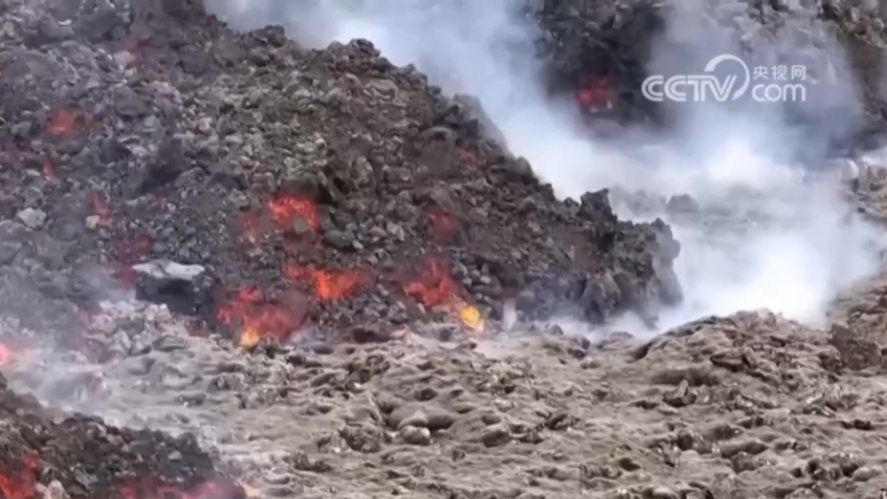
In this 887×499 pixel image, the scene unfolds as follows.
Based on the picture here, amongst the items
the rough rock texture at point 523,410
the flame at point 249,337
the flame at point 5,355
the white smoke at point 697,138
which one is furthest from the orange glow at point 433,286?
the flame at point 5,355

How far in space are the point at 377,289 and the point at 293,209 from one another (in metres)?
0.86

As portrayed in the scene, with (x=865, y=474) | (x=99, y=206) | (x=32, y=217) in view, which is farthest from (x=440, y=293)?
(x=865, y=474)

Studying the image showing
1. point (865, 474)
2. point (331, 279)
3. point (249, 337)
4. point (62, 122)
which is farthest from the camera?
point (62, 122)

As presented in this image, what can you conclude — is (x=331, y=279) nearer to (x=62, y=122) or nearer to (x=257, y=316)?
(x=257, y=316)

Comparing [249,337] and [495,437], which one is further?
[249,337]

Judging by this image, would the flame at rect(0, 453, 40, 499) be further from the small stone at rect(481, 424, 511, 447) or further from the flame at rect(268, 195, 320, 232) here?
the flame at rect(268, 195, 320, 232)

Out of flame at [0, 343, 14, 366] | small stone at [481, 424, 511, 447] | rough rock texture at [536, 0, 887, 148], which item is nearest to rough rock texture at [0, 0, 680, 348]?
flame at [0, 343, 14, 366]

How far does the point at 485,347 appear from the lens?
25.0ft

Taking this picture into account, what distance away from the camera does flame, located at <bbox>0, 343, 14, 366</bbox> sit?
6746mm

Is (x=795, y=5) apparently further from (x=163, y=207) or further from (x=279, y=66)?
(x=163, y=207)

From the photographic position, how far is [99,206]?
8305 millimetres

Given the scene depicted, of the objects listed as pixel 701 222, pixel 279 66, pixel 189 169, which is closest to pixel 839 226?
pixel 701 222

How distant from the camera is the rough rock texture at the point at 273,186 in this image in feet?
26.5

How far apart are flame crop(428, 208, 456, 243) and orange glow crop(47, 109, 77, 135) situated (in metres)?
2.68
